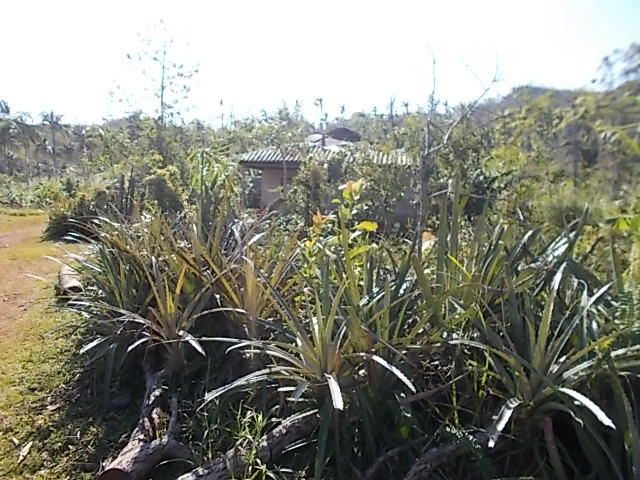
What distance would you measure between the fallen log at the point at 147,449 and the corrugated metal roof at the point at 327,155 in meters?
7.90

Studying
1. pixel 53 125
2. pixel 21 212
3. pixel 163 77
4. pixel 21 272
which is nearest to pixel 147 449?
pixel 21 272

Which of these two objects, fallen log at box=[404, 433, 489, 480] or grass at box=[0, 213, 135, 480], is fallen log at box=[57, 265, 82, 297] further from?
fallen log at box=[404, 433, 489, 480]

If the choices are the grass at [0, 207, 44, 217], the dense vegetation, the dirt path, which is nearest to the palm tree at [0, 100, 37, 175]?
the grass at [0, 207, 44, 217]

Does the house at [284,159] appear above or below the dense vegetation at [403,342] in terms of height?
above

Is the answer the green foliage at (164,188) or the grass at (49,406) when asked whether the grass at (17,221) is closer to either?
the green foliage at (164,188)

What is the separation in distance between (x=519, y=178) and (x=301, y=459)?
6.43 meters

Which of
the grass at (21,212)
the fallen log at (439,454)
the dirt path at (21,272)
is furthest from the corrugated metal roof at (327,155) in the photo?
the fallen log at (439,454)

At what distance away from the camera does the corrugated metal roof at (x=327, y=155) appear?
10.4 meters

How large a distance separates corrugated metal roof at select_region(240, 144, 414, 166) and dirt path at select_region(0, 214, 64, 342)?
20.5 feet

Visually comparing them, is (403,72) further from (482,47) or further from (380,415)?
(380,415)

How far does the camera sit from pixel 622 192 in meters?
2.10

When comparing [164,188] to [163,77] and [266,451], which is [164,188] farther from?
[266,451]

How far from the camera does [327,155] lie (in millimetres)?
12570

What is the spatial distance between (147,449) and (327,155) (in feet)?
35.6
